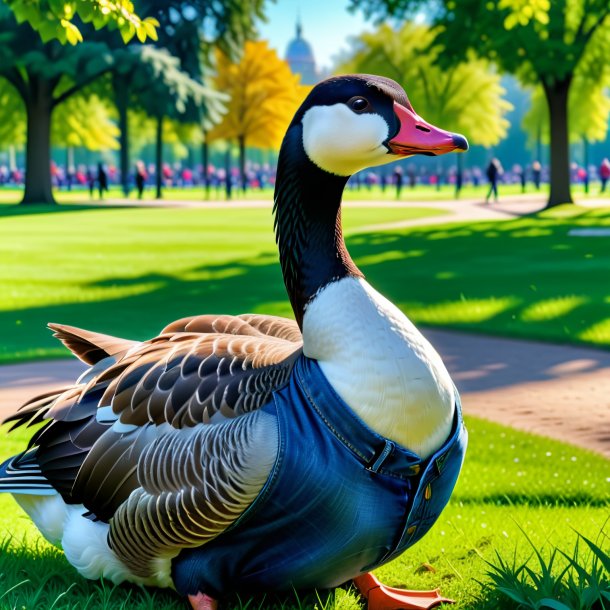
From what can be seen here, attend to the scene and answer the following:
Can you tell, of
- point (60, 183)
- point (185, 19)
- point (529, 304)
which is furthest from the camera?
point (60, 183)

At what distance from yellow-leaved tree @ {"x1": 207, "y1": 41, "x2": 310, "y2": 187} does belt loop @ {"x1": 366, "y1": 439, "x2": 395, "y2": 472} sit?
180ft

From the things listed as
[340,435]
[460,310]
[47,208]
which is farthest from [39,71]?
[340,435]

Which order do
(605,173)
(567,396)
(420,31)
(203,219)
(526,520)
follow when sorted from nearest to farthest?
1. (526,520)
2. (567,396)
3. (203,219)
4. (605,173)
5. (420,31)

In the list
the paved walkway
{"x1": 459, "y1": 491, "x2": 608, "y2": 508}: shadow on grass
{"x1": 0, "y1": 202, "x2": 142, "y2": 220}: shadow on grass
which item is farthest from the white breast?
{"x1": 0, "y1": 202, "x2": 142, "y2": 220}: shadow on grass

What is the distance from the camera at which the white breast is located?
3.21 metres

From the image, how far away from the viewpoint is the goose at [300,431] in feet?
10.6

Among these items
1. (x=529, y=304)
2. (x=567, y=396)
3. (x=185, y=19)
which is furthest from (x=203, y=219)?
(x=567, y=396)

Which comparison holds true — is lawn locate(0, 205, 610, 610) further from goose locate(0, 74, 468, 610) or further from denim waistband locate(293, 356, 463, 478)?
denim waistband locate(293, 356, 463, 478)

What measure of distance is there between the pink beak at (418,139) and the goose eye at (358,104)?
0.35 feet

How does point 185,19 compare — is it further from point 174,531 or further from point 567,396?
point 174,531

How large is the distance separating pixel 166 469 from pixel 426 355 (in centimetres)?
99

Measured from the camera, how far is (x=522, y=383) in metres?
8.13

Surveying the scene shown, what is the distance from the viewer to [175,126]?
5166cm

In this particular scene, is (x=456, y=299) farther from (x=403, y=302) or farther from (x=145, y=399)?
(x=145, y=399)
